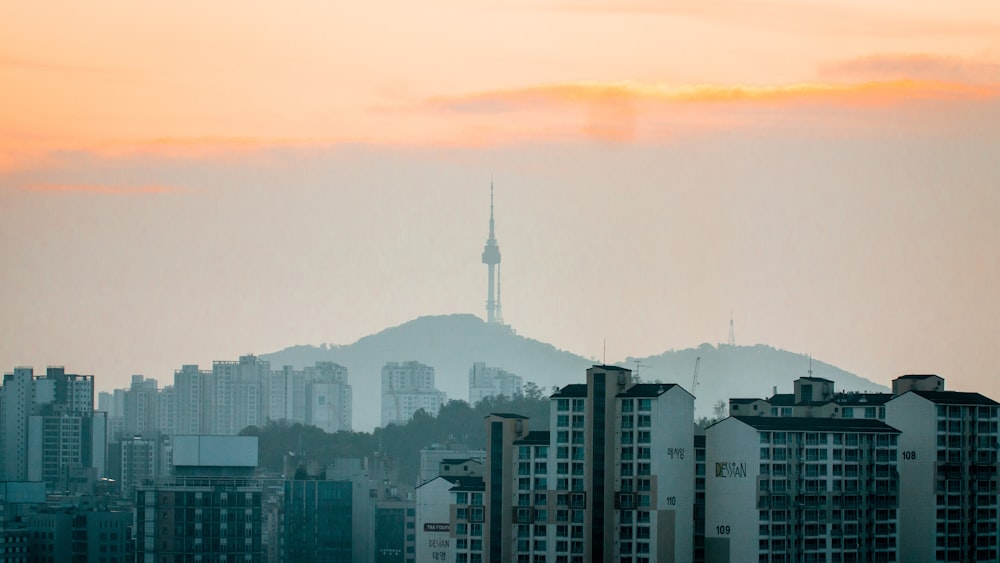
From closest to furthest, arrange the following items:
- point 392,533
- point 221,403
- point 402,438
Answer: point 392,533, point 402,438, point 221,403

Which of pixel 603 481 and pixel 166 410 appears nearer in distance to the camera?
pixel 603 481

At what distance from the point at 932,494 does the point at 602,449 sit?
11259mm

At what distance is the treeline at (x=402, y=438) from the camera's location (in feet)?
463

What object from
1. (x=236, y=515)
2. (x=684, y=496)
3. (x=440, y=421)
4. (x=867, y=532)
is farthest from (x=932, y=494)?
(x=440, y=421)

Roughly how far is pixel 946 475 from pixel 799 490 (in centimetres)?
619

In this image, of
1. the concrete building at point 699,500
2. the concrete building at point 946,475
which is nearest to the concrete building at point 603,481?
the concrete building at point 699,500

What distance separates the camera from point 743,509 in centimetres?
6962

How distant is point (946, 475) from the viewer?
74.2 metres

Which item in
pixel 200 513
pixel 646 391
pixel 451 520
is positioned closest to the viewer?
pixel 646 391

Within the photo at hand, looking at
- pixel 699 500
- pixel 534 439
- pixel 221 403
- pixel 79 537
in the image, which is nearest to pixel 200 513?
pixel 79 537

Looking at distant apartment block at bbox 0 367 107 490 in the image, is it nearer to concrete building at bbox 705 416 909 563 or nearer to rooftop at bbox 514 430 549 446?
rooftop at bbox 514 430 549 446

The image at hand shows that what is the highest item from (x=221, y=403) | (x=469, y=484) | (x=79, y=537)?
(x=221, y=403)

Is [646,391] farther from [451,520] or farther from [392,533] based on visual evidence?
[392,533]

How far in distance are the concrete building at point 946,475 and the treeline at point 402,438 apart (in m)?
63.5
